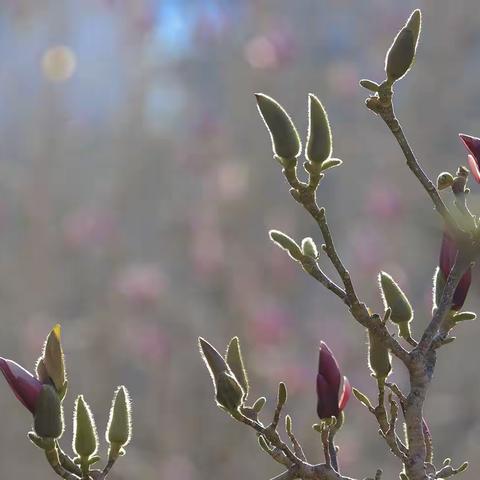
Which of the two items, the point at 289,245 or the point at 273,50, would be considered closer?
the point at 289,245

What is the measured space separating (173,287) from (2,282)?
506 mm

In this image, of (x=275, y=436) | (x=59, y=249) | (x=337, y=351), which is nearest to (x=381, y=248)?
(x=337, y=351)

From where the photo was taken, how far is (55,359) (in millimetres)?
494

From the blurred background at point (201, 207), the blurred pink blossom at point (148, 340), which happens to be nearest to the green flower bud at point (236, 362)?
the blurred background at point (201, 207)

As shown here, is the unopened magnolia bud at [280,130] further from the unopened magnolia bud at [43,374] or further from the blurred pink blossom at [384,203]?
the blurred pink blossom at [384,203]

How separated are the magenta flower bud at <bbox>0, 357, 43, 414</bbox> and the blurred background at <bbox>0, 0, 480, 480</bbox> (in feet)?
5.98

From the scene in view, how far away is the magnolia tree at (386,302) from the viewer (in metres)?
0.46

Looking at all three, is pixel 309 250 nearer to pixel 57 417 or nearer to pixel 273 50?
pixel 57 417

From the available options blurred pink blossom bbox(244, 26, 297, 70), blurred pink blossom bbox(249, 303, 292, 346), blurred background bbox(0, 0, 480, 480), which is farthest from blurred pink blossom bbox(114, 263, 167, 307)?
blurred pink blossom bbox(244, 26, 297, 70)

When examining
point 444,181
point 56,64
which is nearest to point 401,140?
point 444,181

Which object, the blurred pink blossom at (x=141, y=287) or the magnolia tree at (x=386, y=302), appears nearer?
the magnolia tree at (x=386, y=302)

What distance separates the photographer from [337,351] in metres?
2.43

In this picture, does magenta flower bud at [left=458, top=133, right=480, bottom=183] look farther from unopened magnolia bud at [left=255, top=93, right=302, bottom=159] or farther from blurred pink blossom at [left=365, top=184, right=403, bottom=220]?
blurred pink blossom at [left=365, top=184, right=403, bottom=220]

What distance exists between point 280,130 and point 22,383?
0.60ft
